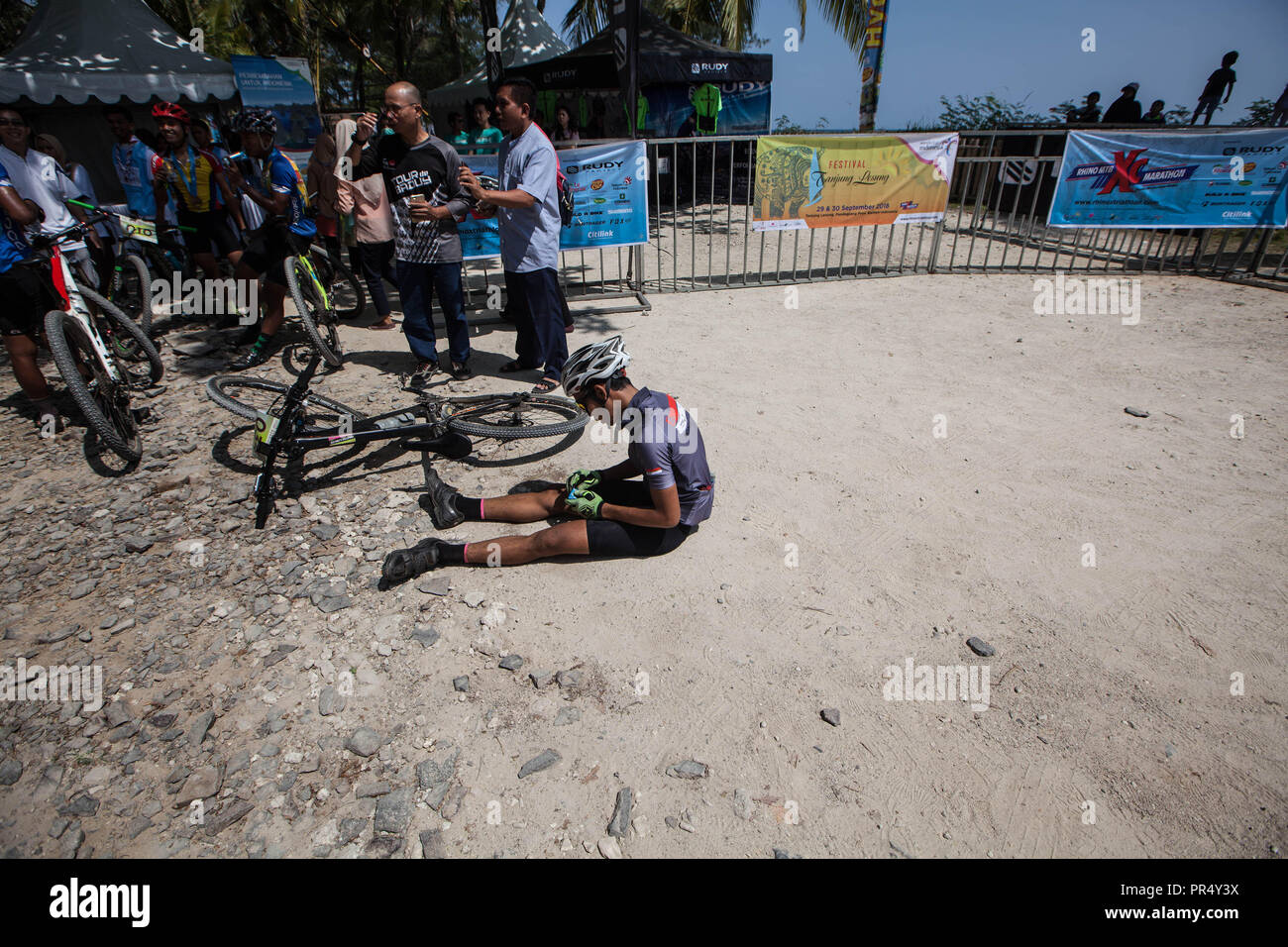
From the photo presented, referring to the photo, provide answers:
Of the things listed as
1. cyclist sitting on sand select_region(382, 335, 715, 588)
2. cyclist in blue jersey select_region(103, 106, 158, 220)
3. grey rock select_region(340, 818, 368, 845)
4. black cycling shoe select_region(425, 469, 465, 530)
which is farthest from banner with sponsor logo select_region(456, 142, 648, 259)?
grey rock select_region(340, 818, 368, 845)

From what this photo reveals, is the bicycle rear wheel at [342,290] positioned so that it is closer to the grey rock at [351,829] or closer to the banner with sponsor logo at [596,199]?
the banner with sponsor logo at [596,199]

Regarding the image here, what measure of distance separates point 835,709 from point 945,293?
25.8ft

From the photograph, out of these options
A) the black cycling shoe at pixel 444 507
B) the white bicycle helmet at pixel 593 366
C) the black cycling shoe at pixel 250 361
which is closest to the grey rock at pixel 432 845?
the black cycling shoe at pixel 444 507

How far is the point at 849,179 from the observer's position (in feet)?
28.6

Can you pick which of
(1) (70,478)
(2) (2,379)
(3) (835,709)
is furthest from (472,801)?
(2) (2,379)

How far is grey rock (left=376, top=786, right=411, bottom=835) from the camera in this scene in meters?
2.24

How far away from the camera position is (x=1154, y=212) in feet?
30.0

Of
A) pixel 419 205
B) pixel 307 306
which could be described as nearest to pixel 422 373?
pixel 307 306

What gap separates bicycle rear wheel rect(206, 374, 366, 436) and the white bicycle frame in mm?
634

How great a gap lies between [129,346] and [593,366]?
213 inches

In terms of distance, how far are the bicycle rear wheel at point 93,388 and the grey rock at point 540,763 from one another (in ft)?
13.4

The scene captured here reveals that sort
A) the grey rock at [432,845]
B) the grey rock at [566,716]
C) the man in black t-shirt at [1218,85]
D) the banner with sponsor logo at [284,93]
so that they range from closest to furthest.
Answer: the grey rock at [432,845] → the grey rock at [566,716] → the man in black t-shirt at [1218,85] → the banner with sponsor logo at [284,93]

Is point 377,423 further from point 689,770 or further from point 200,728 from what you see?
point 689,770

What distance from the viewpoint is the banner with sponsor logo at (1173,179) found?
→ 8.62 meters
